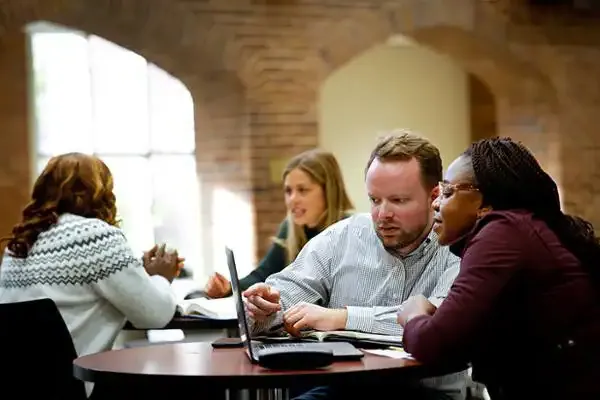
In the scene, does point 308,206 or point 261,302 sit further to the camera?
point 308,206

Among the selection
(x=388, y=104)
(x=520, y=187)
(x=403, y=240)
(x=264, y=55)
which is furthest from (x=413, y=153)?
(x=388, y=104)

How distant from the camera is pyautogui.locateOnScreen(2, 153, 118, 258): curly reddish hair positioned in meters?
3.09

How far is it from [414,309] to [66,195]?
141 centimetres

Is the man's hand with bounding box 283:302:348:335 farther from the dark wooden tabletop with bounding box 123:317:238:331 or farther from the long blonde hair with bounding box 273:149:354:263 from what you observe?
the long blonde hair with bounding box 273:149:354:263

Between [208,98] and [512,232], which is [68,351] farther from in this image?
[208,98]

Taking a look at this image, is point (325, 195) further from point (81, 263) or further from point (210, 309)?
point (81, 263)

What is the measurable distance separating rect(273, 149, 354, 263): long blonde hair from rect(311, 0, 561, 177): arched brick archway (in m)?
1.84

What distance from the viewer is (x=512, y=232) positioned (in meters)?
2.04

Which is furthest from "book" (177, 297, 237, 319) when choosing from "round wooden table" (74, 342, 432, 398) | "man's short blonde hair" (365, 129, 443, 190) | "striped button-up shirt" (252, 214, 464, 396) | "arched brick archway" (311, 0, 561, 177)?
"arched brick archway" (311, 0, 561, 177)

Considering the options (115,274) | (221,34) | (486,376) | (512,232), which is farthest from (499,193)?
(221,34)

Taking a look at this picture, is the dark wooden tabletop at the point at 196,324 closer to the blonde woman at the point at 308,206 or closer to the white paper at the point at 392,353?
the blonde woman at the point at 308,206

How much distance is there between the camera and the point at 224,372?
194cm

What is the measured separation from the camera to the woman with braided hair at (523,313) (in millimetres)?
1979

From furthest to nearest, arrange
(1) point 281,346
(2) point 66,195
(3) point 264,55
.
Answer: (3) point 264,55 → (2) point 66,195 → (1) point 281,346
